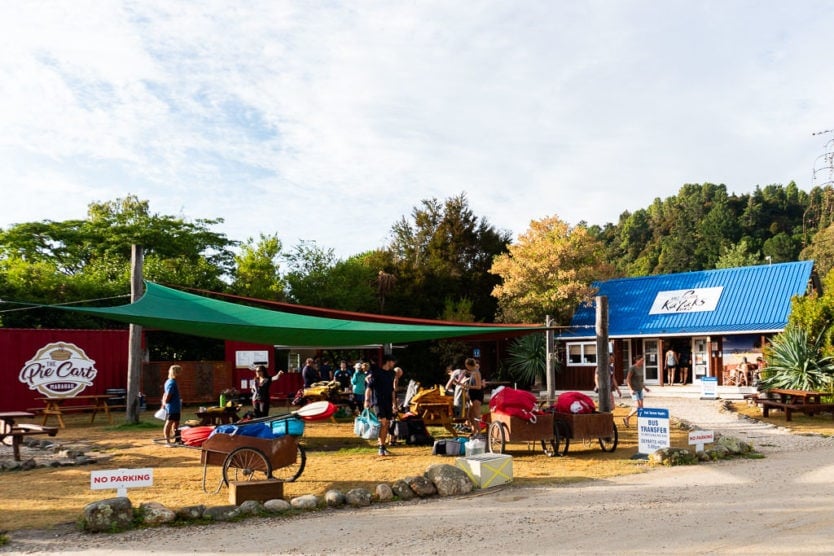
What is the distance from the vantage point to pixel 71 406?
61.0 feet

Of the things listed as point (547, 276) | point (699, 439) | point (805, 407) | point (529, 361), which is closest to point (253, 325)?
point (699, 439)

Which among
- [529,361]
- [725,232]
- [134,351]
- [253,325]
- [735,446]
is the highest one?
[725,232]

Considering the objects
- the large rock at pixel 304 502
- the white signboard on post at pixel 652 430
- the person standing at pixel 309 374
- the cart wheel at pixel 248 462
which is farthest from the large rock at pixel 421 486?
the person standing at pixel 309 374

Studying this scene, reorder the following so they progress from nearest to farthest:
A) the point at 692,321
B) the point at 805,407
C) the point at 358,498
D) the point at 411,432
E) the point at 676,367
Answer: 1. the point at 358,498
2. the point at 411,432
3. the point at 805,407
4. the point at 692,321
5. the point at 676,367

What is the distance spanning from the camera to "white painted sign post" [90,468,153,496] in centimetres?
688

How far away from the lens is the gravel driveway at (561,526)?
5.76 metres

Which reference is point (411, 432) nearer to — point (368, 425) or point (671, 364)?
point (368, 425)

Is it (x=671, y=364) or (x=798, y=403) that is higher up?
(x=671, y=364)

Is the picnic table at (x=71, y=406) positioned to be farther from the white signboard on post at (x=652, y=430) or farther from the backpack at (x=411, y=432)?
the white signboard on post at (x=652, y=430)

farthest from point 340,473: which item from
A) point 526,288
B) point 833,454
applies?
point 526,288

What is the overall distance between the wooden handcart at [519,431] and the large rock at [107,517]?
5.43 m

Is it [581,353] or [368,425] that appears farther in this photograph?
[581,353]

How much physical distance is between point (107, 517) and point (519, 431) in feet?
19.0

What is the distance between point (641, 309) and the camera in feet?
89.4
